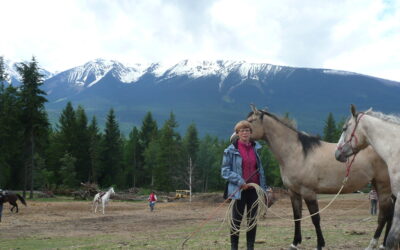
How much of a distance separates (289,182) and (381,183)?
1.82 metres

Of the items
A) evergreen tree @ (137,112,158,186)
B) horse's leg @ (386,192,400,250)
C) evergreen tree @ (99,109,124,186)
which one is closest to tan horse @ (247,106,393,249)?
horse's leg @ (386,192,400,250)

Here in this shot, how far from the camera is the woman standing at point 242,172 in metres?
6.63

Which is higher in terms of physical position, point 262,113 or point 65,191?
point 262,113

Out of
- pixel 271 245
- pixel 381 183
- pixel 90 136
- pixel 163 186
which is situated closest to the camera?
pixel 381 183

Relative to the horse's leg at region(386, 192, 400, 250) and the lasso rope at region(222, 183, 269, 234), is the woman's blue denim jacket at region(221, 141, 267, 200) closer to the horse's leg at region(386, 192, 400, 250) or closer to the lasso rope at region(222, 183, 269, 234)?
the lasso rope at region(222, 183, 269, 234)

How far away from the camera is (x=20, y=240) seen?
481 inches

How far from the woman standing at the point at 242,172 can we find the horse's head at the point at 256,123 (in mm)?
1576

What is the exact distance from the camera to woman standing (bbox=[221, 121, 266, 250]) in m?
6.63

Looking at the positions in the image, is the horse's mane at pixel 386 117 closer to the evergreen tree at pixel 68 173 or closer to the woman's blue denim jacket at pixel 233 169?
the woman's blue denim jacket at pixel 233 169

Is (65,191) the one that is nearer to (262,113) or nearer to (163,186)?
(163,186)

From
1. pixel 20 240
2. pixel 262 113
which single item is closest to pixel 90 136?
pixel 20 240

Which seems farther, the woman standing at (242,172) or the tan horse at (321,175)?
the tan horse at (321,175)

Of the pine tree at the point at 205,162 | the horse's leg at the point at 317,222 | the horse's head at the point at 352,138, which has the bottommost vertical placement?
the horse's leg at the point at 317,222

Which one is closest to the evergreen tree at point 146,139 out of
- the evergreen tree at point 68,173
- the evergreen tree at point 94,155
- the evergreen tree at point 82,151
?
the evergreen tree at point 94,155
